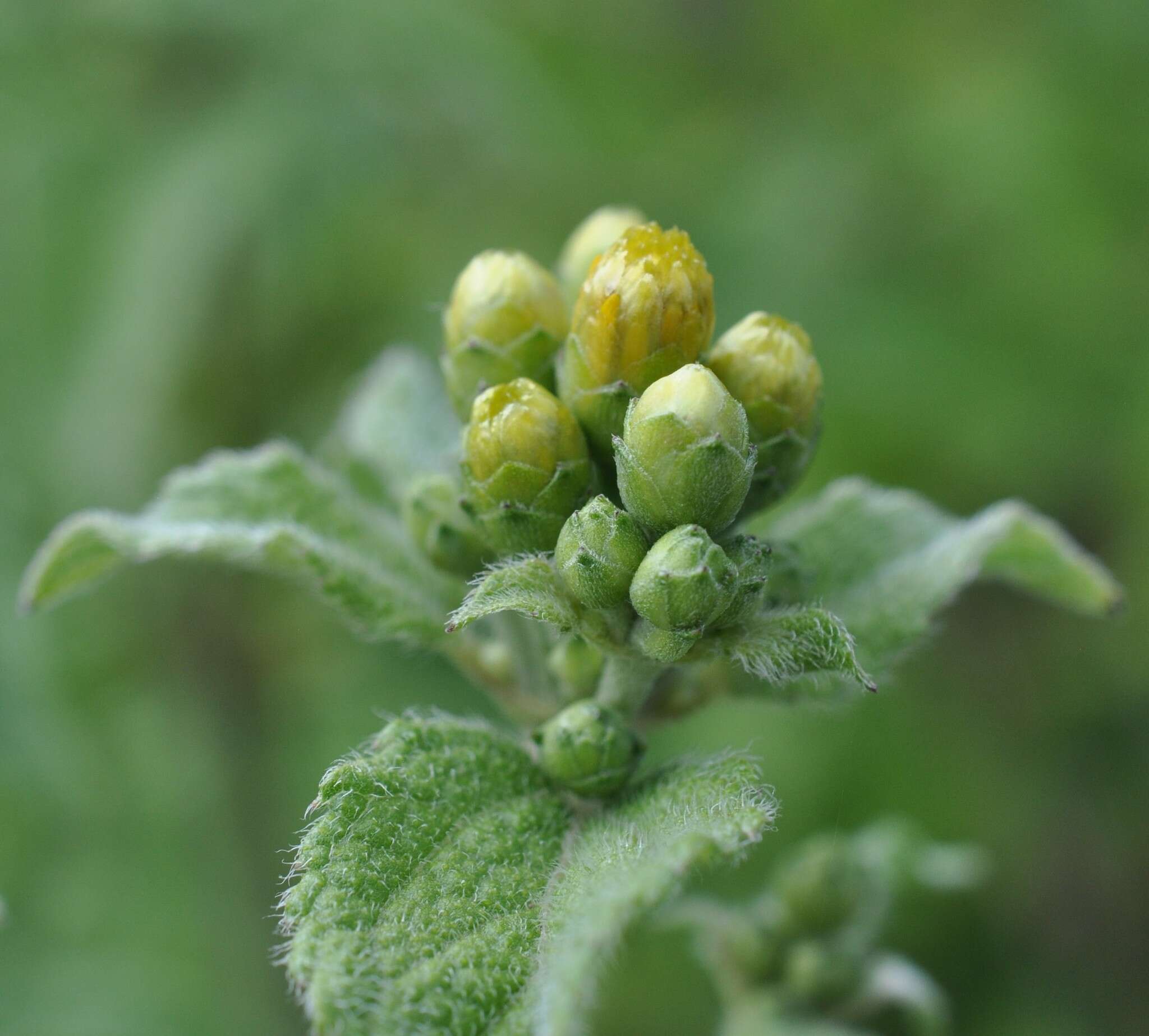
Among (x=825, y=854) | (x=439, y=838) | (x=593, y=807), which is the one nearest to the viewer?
(x=439, y=838)

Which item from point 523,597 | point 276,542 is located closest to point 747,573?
point 523,597

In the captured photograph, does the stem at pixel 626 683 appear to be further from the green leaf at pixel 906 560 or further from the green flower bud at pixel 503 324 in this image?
the green flower bud at pixel 503 324

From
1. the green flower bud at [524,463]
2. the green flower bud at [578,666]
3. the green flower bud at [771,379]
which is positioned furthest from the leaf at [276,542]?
the green flower bud at [771,379]

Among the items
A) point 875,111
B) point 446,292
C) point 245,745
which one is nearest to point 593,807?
point 245,745

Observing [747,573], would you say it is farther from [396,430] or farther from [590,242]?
[396,430]

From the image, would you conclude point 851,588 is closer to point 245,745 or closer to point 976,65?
point 245,745

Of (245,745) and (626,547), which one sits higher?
(245,745)

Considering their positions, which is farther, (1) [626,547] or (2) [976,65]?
(2) [976,65]
